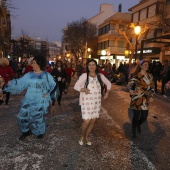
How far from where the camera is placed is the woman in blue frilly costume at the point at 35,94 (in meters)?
4.45

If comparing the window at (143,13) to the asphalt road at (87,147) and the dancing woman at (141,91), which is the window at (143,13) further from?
the dancing woman at (141,91)

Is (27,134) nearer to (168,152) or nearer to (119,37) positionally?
(168,152)

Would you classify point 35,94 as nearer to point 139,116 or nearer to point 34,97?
point 34,97

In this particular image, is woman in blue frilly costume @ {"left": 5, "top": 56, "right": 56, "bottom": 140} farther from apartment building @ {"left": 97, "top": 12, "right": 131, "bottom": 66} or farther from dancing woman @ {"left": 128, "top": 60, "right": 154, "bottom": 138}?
apartment building @ {"left": 97, "top": 12, "right": 131, "bottom": 66}

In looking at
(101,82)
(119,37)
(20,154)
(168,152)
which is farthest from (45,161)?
(119,37)

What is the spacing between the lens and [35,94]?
4465mm

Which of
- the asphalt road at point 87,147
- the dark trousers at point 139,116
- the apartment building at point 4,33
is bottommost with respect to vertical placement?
the asphalt road at point 87,147

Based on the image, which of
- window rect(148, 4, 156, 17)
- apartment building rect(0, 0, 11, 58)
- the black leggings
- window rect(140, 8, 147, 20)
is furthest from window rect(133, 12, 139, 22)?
the black leggings

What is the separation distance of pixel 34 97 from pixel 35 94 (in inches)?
2.7

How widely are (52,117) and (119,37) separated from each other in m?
36.6

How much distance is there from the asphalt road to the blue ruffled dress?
0.37 m

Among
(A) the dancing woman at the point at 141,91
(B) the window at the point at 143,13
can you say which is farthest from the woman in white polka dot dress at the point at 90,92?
(B) the window at the point at 143,13

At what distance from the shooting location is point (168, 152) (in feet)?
13.8

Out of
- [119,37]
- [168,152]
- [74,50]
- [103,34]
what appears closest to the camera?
[168,152]
